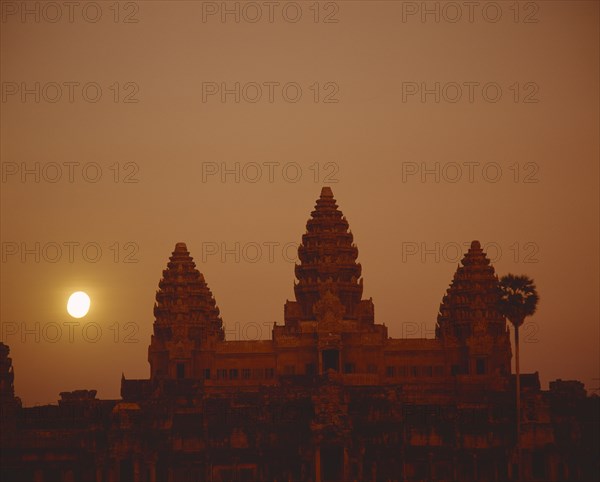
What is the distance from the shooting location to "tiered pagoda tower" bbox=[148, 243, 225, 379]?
174250 millimetres

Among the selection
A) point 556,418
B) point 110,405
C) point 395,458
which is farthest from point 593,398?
point 110,405

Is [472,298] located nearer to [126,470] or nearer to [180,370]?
[180,370]

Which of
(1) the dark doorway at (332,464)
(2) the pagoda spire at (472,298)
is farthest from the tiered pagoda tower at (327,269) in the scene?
(1) the dark doorway at (332,464)

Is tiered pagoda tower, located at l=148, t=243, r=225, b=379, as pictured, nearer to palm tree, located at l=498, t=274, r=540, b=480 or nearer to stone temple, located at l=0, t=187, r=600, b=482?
stone temple, located at l=0, t=187, r=600, b=482

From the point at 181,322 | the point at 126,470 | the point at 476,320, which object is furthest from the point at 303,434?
the point at 181,322

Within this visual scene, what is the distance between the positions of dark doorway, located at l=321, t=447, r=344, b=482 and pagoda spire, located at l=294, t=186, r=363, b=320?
3470cm

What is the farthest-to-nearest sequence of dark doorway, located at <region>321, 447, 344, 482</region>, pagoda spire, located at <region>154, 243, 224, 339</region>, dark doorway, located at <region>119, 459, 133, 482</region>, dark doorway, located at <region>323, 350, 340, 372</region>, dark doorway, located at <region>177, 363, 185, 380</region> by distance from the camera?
pagoda spire, located at <region>154, 243, 224, 339</region> < dark doorway, located at <region>177, 363, 185, 380</region> < dark doorway, located at <region>323, 350, 340, 372</region> < dark doorway, located at <region>321, 447, 344, 482</region> < dark doorway, located at <region>119, 459, 133, 482</region>

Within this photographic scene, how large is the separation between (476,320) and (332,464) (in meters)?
39.2

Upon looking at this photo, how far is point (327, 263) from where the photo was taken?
178750 mm

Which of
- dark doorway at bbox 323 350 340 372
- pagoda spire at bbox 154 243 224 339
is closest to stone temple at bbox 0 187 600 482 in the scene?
dark doorway at bbox 323 350 340 372

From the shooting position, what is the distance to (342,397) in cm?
14275

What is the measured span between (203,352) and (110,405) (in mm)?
22201

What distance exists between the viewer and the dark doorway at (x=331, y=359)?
169 m

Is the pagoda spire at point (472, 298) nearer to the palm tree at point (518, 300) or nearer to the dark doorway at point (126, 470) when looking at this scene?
the palm tree at point (518, 300)
